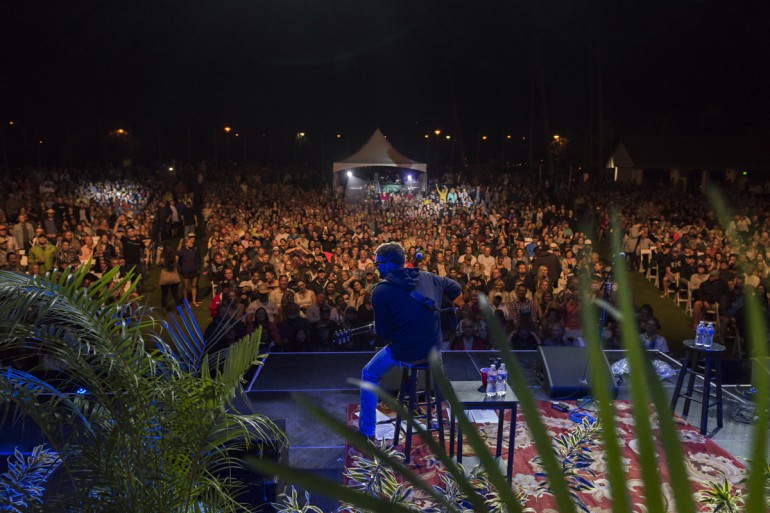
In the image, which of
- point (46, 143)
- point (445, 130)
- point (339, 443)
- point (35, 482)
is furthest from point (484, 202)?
point (445, 130)

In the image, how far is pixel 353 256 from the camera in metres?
10.6

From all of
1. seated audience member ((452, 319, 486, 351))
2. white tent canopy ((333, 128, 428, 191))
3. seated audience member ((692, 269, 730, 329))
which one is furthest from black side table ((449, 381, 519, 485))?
white tent canopy ((333, 128, 428, 191))

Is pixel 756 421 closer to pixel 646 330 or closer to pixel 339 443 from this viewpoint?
pixel 339 443

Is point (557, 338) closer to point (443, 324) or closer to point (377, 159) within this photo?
point (443, 324)

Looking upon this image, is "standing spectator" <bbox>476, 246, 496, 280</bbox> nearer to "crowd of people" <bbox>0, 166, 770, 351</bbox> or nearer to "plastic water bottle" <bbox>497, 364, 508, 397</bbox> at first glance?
"crowd of people" <bbox>0, 166, 770, 351</bbox>

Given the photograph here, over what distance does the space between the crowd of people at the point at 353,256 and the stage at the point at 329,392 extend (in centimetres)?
36

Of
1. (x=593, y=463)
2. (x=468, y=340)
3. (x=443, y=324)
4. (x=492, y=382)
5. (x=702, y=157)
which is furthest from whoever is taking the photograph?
(x=702, y=157)

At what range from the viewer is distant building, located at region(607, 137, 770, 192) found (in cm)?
2667

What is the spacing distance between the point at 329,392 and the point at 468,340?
7.46 feet

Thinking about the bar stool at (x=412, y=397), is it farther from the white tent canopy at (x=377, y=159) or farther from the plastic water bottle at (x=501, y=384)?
the white tent canopy at (x=377, y=159)

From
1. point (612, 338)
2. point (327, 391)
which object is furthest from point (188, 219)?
point (612, 338)

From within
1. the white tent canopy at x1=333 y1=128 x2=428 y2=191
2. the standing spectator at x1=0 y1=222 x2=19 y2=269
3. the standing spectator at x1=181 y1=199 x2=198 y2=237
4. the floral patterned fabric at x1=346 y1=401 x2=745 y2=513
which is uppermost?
the white tent canopy at x1=333 y1=128 x2=428 y2=191

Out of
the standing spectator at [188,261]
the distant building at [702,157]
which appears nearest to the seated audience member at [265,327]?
the standing spectator at [188,261]

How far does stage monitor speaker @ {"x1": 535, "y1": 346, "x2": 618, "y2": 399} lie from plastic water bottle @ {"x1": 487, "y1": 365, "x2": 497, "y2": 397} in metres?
1.67
